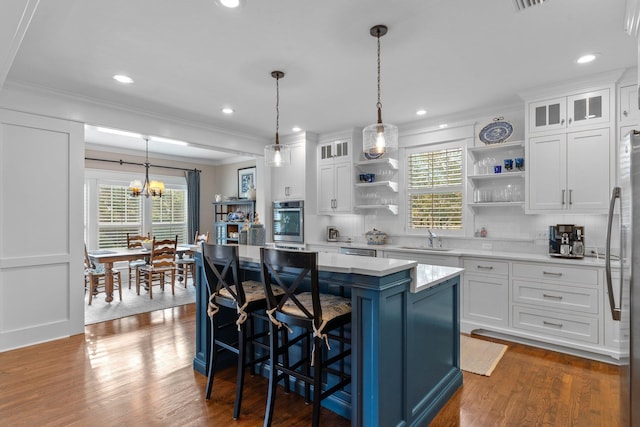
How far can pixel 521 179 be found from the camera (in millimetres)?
4121

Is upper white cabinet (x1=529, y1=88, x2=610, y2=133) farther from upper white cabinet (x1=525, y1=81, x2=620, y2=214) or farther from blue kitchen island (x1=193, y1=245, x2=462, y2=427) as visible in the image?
blue kitchen island (x1=193, y1=245, x2=462, y2=427)

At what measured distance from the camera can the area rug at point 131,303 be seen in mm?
4578

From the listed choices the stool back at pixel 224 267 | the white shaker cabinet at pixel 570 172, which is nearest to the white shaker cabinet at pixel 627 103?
the white shaker cabinet at pixel 570 172

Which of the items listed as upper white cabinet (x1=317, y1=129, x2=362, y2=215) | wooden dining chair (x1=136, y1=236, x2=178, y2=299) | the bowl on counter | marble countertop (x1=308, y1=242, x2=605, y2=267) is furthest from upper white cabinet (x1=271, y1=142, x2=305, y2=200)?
wooden dining chair (x1=136, y1=236, x2=178, y2=299)

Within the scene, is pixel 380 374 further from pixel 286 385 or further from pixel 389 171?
pixel 389 171

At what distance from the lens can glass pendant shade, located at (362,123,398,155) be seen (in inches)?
95.6

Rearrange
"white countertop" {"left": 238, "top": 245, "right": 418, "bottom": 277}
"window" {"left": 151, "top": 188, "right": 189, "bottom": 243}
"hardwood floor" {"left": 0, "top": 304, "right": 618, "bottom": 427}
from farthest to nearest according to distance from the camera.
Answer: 1. "window" {"left": 151, "top": 188, "right": 189, "bottom": 243}
2. "hardwood floor" {"left": 0, "top": 304, "right": 618, "bottom": 427}
3. "white countertop" {"left": 238, "top": 245, "right": 418, "bottom": 277}

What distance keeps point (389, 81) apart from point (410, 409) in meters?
2.85

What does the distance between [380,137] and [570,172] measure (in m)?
2.37

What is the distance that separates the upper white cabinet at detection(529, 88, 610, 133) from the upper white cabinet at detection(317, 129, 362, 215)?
7.87ft

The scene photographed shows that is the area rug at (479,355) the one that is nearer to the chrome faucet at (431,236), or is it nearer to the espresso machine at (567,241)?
the espresso machine at (567,241)

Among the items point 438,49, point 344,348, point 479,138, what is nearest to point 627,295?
point 344,348

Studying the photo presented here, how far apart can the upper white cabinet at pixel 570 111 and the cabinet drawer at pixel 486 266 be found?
1.49 m

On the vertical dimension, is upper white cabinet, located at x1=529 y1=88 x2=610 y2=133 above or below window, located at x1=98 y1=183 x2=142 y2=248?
above
